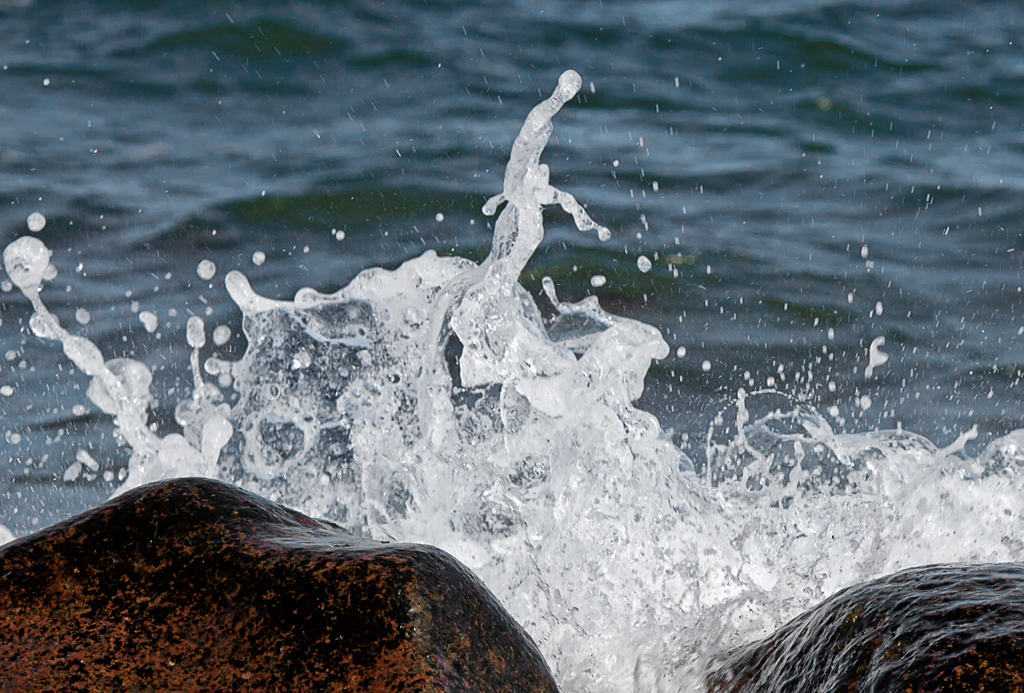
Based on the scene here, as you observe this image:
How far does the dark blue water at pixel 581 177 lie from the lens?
16.5 ft

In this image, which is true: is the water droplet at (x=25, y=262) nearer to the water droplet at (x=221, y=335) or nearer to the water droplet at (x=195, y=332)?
the water droplet at (x=195, y=332)

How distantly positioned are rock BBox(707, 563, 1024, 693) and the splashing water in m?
0.49

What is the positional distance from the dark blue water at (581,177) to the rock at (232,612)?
2.30 m

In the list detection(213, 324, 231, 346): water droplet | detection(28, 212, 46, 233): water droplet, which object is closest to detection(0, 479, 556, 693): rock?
detection(213, 324, 231, 346): water droplet

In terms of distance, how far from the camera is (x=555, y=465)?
3568 mm

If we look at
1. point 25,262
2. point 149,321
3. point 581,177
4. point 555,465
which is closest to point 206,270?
point 149,321

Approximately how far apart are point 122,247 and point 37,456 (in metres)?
1.91

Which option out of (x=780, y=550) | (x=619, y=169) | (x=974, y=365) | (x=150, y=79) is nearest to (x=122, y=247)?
A: (x=150, y=79)

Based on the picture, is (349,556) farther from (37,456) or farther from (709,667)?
(37,456)

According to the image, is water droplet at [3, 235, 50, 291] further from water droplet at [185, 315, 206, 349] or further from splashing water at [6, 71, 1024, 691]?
splashing water at [6, 71, 1024, 691]

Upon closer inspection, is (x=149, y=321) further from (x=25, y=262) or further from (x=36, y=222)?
(x=36, y=222)

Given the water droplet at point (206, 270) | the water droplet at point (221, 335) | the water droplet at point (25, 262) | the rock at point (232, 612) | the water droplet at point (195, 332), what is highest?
the rock at point (232, 612)

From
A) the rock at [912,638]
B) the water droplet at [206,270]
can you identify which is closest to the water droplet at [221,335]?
the water droplet at [206,270]

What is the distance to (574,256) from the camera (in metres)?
5.88
